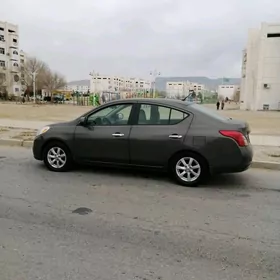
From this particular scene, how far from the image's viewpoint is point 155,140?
19.6ft

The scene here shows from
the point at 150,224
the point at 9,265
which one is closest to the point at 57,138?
the point at 150,224

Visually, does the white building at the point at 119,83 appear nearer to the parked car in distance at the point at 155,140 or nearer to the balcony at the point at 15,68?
the balcony at the point at 15,68

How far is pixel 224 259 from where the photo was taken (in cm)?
328

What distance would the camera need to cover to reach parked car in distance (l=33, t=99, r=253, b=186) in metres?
5.74

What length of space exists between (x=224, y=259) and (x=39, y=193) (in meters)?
3.20

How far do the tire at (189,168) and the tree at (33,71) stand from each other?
7587cm

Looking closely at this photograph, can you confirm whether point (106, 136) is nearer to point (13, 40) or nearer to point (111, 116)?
point (111, 116)

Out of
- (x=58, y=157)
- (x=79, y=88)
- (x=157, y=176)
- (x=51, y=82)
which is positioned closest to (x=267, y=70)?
(x=157, y=176)

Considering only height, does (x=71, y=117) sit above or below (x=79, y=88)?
below

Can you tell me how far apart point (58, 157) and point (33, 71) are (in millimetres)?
77523

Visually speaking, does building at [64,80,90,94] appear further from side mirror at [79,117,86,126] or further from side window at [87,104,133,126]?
side window at [87,104,133,126]

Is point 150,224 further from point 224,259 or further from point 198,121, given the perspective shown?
point 198,121

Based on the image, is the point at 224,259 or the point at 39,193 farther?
the point at 39,193

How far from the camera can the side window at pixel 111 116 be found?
633 centimetres
